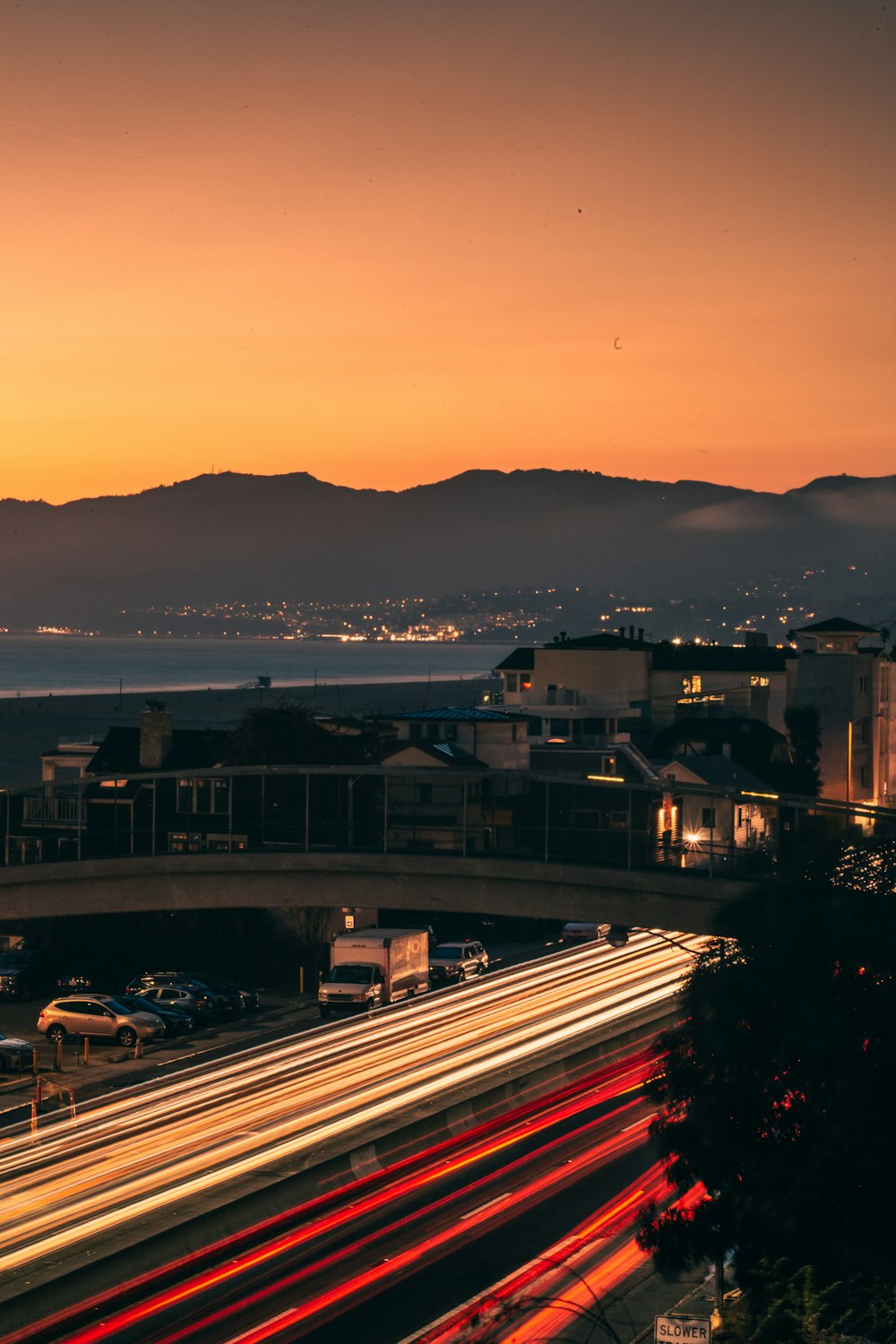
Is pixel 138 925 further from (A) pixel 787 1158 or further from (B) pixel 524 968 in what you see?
(A) pixel 787 1158

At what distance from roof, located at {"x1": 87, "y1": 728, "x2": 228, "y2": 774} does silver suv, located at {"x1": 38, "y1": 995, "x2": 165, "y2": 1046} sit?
2094cm

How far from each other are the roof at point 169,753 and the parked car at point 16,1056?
2575 cm

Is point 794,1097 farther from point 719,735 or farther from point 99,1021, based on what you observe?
point 719,735

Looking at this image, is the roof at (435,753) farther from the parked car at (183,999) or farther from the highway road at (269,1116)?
the highway road at (269,1116)

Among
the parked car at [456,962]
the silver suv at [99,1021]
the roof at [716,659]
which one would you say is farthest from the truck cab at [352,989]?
the roof at [716,659]

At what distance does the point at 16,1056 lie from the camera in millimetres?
45219

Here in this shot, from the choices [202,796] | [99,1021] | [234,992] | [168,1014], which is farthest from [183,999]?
[202,796]

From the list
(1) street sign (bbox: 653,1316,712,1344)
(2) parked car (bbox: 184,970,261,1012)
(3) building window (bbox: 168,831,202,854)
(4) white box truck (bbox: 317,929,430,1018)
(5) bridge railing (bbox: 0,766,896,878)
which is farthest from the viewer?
(3) building window (bbox: 168,831,202,854)

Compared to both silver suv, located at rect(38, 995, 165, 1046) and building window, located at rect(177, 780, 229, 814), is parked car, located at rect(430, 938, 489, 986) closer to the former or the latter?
building window, located at rect(177, 780, 229, 814)

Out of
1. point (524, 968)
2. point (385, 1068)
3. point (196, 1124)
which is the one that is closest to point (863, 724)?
point (524, 968)

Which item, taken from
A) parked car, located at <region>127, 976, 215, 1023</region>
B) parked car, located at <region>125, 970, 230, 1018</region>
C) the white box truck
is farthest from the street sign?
parked car, located at <region>125, 970, 230, 1018</region>

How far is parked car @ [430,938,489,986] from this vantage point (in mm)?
59562

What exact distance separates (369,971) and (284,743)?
21162mm

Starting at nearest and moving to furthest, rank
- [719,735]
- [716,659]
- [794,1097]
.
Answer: [794,1097]
[719,735]
[716,659]
